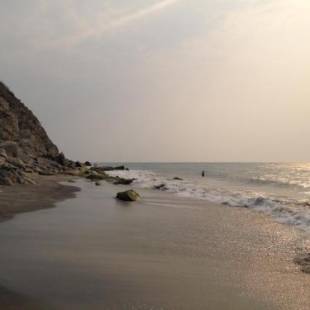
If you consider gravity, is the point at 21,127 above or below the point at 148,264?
above

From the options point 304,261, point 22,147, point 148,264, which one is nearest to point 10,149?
point 22,147

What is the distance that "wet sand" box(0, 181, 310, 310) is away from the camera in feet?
23.0

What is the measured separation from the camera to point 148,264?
9.37 m

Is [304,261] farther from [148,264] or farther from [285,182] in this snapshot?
[285,182]

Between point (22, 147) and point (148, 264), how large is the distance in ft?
184

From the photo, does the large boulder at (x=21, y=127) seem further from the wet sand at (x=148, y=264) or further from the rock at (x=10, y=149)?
the wet sand at (x=148, y=264)

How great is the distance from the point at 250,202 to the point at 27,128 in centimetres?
5959

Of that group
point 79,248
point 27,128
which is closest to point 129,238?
point 79,248

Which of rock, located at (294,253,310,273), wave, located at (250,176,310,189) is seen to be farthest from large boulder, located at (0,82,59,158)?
rock, located at (294,253,310,273)

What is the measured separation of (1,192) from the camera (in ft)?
72.0

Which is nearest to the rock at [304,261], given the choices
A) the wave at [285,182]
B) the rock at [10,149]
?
the rock at [10,149]

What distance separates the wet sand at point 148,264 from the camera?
277 inches

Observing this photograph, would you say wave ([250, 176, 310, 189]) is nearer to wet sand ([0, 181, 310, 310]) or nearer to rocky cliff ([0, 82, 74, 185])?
rocky cliff ([0, 82, 74, 185])

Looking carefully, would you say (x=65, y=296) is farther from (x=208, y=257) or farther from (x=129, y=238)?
(x=129, y=238)
